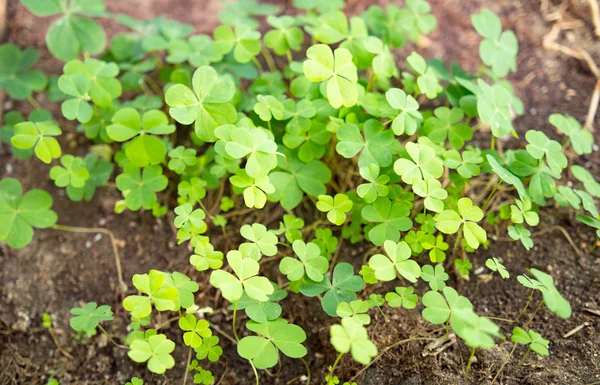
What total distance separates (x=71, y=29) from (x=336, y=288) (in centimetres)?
184

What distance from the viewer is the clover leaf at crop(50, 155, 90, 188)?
2.32 meters

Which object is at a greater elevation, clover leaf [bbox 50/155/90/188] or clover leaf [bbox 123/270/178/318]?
clover leaf [bbox 123/270/178/318]

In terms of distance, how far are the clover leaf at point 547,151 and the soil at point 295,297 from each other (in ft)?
1.07

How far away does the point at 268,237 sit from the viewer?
1958mm

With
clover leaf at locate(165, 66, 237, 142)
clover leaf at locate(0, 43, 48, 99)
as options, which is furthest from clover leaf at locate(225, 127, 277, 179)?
clover leaf at locate(0, 43, 48, 99)

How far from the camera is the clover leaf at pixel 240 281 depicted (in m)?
1.74

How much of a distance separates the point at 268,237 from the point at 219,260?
19 centimetres

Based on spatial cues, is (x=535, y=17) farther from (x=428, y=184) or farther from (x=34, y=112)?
(x=34, y=112)

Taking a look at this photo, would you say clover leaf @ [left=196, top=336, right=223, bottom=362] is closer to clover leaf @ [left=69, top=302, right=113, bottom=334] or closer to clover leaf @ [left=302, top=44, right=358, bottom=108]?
clover leaf @ [left=69, top=302, right=113, bottom=334]

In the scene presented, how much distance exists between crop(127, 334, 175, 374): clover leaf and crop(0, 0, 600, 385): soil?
14.5 inches

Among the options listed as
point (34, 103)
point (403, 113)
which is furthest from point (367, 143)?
point (34, 103)

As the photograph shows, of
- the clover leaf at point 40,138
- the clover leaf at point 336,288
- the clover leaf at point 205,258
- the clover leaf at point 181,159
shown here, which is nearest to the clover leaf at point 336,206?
the clover leaf at point 336,288

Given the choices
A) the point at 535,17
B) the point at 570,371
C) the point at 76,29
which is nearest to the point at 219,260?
the point at 570,371

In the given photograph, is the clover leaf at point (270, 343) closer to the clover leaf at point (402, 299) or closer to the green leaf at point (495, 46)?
the clover leaf at point (402, 299)
